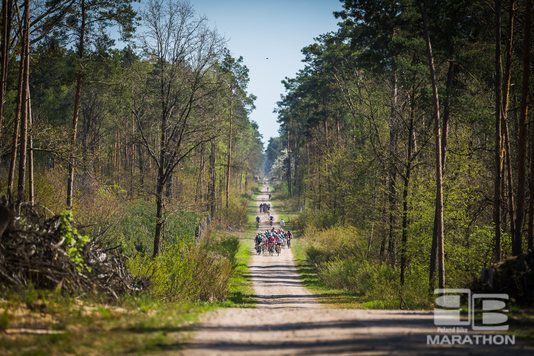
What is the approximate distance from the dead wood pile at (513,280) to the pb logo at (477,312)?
10.7 inches

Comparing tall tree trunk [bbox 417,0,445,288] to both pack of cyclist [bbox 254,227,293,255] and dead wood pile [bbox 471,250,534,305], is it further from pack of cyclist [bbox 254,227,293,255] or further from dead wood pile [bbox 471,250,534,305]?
pack of cyclist [bbox 254,227,293,255]

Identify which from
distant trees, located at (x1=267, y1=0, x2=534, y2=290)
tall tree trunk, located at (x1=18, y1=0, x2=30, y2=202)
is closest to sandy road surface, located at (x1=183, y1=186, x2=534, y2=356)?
distant trees, located at (x1=267, y1=0, x2=534, y2=290)


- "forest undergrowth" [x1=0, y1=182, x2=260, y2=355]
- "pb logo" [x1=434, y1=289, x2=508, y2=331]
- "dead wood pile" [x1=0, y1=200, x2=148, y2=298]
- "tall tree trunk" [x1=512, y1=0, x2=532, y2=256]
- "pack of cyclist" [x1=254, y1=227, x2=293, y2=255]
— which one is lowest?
"pack of cyclist" [x1=254, y1=227, x2=293, y2=255]

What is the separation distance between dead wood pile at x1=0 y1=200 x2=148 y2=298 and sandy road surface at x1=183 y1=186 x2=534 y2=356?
2.88m

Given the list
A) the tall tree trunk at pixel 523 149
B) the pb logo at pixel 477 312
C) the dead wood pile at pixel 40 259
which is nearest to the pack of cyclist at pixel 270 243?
the tall tree trunk at pixel 523 149

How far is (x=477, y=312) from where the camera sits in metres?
8.77

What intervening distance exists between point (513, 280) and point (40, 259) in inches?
424

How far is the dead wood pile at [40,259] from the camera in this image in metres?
7.61

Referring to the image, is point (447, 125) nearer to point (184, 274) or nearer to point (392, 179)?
point (392, 179)

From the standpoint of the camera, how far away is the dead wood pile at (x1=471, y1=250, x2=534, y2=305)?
920 cm

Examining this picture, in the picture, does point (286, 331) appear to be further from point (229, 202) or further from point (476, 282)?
point (229, 202)

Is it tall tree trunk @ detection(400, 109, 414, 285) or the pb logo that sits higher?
tall tree trunk @ detection(400, 109, 414, 285)

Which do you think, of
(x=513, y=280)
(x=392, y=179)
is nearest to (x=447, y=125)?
(x=392, y=179)

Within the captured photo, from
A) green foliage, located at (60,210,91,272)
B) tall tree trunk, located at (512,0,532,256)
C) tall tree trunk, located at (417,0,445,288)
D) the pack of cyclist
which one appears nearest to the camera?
green foliage, located at (60,210,91,272)
